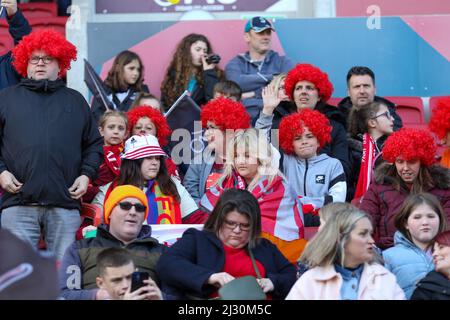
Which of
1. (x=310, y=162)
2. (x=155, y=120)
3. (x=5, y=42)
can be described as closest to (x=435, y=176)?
(x=310, y=162)

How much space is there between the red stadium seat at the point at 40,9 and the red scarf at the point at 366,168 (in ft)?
14.0

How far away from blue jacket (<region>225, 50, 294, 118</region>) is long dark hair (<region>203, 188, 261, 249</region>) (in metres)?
2.98

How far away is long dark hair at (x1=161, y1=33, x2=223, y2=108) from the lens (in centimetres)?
973

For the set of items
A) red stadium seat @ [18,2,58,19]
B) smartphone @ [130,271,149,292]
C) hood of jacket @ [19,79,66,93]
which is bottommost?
→ smartphone @ [130,271,149,292]

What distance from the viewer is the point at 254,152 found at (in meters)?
7.63

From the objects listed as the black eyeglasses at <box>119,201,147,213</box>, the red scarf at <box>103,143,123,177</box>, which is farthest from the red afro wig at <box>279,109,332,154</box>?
the black eyeglasses at <box>119,201,147,213</box>

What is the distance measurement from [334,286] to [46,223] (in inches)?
86.4

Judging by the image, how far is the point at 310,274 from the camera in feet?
19.6

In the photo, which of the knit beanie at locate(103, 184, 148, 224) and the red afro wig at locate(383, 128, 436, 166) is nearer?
the knit beanie at locate(103, 184, 148, 224)

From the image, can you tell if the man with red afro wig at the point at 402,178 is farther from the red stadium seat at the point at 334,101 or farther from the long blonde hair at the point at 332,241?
the red stadium seat at the point at 334,101

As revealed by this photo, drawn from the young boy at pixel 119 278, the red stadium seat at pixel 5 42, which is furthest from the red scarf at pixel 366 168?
the red stadium seat at pixel 5 42

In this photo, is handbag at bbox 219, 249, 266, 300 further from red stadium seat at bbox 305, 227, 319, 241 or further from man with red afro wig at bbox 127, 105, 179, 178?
man with red afro wig at bbox 127, 105, 179, 178

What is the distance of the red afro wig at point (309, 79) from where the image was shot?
8.96 meters
